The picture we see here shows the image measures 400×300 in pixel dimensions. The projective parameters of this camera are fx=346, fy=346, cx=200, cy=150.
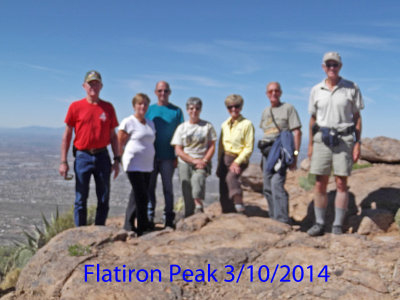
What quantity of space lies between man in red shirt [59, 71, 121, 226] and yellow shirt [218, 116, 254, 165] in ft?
6.94

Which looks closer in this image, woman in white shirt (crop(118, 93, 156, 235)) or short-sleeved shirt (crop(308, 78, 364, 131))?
short-sleeved shirt (crop(308, 78, 364, 131))

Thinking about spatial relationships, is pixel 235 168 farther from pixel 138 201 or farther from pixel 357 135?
pixel 357 135

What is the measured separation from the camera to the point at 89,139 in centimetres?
559

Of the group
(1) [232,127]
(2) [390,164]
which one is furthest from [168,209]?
(2) [390,164]

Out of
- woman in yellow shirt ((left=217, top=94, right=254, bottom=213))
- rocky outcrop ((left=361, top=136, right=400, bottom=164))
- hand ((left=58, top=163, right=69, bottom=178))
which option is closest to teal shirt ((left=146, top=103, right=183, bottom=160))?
woman in yellow shirt ((left=217, top=94, right=254, bottom=213))

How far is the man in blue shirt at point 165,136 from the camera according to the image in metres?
6.60

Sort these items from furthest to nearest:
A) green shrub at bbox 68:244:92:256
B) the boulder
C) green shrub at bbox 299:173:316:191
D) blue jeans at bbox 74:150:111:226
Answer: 1. the boulder
2. green shrub at bbox 299:173:316:191
3. blue jeans at bbox 74:150:111:226
4. green shrub at bbox 68:244:92:256

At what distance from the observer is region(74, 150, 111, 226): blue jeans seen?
565 cm

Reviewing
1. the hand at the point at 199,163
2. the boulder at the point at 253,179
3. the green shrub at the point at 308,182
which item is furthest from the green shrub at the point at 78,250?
the boulder at the point at 253,179

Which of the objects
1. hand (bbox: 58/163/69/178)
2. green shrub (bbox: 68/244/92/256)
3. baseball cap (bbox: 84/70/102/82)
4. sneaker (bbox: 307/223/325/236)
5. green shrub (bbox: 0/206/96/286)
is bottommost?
green shrub (bbox: 0/206/96/286)

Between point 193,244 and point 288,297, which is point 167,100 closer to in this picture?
point 193,244

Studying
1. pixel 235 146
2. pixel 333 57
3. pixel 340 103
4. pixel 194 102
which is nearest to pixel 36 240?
pixel 194 102

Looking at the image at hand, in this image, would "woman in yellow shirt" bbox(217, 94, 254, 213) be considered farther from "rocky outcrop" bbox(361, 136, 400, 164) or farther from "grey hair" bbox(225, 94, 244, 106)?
"rocky outcrop" bbox(361, 136, 400, 164)

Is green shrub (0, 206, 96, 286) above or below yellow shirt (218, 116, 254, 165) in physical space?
below
